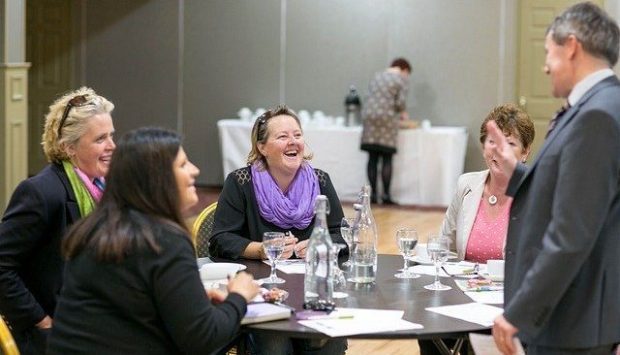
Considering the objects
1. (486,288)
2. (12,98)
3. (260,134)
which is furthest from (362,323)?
(12,98)

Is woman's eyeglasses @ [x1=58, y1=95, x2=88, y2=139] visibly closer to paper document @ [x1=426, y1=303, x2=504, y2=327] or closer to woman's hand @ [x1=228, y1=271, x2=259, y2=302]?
woman's hand @ [x1=228, y1=271, x2=259, y2=302]

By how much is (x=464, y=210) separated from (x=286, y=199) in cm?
71

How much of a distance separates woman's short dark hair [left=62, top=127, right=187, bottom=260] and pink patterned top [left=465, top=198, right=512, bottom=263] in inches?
67.2

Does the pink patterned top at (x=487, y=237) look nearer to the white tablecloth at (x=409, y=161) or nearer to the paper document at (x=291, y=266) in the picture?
the paper document at (x=291, y=266)

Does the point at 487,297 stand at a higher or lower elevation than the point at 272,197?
lower

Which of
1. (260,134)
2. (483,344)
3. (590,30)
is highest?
(590,30)

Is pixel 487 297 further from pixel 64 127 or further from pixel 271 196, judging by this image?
pixel 64 127

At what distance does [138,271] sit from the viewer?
251 centimetres

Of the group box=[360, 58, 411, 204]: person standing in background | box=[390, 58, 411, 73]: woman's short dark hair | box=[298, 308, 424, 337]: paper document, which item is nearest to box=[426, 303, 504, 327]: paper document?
box=[298, 308, 424, 337]: paper document

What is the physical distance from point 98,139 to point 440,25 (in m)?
8.02

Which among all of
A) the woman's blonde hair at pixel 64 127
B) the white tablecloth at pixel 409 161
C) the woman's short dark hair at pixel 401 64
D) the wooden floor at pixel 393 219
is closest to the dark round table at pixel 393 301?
the woman's blonde hair at pixel 64 127

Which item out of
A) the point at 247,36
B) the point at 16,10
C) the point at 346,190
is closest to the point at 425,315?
the point at 16,10

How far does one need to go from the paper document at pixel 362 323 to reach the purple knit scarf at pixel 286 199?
38.3 inches

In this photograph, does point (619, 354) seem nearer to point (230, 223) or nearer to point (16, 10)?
point (230, 223)
